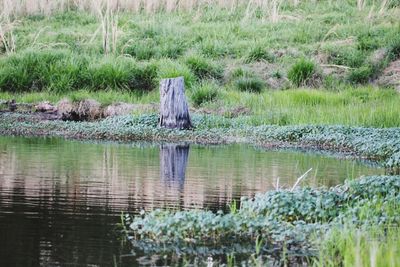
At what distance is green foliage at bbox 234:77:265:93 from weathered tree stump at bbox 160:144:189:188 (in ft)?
18.2

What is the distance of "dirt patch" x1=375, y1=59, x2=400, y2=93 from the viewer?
19.7 metres

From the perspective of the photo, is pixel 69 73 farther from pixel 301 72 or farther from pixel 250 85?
pixel 301 72

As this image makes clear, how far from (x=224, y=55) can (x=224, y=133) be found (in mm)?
6747

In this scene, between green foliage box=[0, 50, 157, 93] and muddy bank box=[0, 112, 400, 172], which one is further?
green foliage box=[0, 50, 157, 93]

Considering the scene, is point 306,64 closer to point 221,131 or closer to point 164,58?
point 164,58

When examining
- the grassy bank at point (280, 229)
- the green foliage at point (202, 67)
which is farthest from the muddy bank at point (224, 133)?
the grassy bank at point (280, 229)

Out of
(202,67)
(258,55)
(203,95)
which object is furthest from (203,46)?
(203,95)

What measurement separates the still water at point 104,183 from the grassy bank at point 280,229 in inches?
16.0

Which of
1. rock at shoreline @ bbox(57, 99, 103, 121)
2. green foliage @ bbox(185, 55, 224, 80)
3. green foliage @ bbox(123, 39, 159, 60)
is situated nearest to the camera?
rock at shoreline @ bbox(57, 99, 103, 121)

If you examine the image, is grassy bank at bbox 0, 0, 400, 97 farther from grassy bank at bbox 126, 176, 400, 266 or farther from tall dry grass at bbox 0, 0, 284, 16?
grassy bank at bbox 126, 176, 400, 266

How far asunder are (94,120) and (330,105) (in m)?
4.70

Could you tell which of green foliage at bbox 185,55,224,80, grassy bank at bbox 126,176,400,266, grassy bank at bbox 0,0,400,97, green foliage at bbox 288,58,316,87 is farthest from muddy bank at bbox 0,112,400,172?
grassy bank at bbox 126,176,400,266

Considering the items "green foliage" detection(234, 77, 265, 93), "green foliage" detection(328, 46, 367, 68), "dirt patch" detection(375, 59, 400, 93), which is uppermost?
Answer: "green foliage" detection(328, 46, 367, 68)

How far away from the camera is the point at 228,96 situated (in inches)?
710
